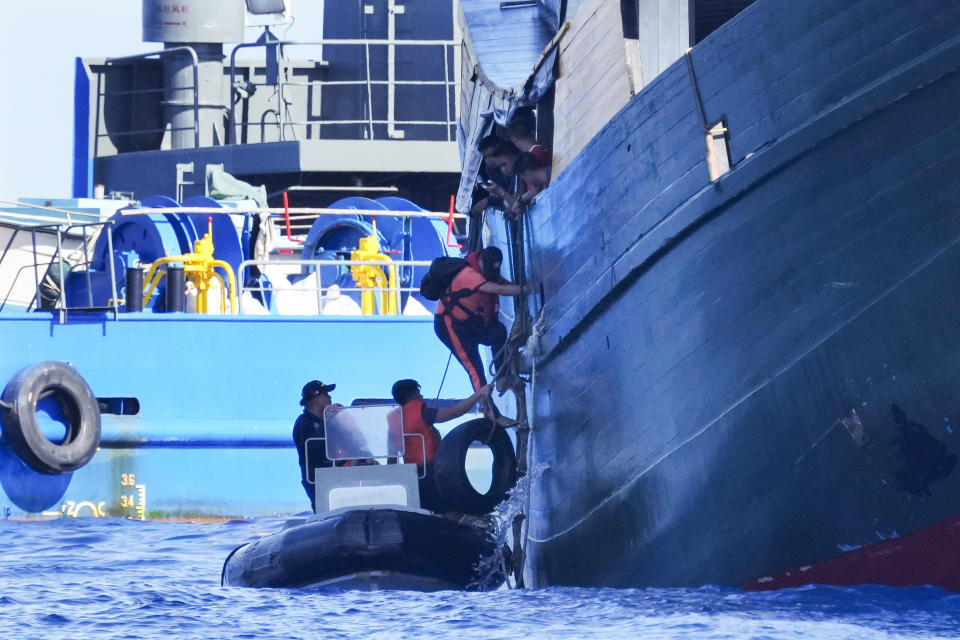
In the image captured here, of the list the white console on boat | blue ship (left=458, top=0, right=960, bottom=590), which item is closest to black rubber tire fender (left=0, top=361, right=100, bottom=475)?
the white console on boat

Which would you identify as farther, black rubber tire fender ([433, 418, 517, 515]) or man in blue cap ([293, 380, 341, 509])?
man in blue cap ([293, 380, 341, 509])

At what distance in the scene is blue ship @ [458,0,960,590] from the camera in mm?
5445

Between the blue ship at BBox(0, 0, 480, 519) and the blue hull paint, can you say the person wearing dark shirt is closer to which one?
the blue ship at BBox(0, 0, 480, 519)

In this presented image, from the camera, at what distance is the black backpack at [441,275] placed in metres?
8.32

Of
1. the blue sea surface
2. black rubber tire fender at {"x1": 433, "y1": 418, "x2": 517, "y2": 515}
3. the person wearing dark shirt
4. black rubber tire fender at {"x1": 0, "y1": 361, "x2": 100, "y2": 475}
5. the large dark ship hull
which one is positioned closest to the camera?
the large dark ship hull

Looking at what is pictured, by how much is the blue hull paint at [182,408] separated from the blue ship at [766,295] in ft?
17.6

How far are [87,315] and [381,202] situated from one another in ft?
14.3

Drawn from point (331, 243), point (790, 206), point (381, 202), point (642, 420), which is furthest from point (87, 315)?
point (790, 206)

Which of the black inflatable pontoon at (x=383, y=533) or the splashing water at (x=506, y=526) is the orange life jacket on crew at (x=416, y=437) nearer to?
the black inflatable pontoon at (x=383, y=533)

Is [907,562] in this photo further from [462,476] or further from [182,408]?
[182,408]

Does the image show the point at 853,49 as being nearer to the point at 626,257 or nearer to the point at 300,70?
the point at 626,257

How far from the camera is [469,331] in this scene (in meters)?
8.39

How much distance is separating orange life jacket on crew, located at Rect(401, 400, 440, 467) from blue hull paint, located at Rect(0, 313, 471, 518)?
345 centimetres

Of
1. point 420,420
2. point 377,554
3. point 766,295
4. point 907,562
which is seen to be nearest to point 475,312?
point 420,420
